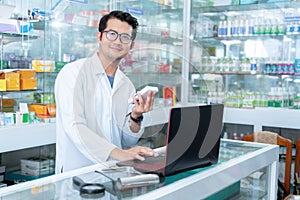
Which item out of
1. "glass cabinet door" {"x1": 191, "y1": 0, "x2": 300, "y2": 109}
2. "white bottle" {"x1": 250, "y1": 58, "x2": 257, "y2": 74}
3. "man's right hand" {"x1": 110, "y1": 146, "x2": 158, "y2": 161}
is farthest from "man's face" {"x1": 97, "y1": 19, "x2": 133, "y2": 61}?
"white bottle" {"x1": 250, "y1": 58, "x2": 257, "y2": 74}

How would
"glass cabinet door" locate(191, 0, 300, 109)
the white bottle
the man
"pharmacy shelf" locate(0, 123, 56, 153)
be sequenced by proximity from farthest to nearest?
the white bottle, "glass cabinet door" locate(191, 0, 300, 109), "pharmacy shelf" locate(0, 123, 56, 153), the man

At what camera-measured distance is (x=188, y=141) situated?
4.40 feet

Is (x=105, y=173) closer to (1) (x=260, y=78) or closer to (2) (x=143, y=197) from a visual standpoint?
(2) (x=143, y=197)

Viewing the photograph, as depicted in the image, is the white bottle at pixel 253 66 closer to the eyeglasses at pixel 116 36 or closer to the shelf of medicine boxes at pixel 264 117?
the shelf of medicine boxes at pixel 264 117

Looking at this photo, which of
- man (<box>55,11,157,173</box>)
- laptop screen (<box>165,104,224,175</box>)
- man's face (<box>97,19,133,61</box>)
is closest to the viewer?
laptop screen (<box>165,104,224,175</box>)

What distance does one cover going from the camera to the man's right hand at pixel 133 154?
1.47 m

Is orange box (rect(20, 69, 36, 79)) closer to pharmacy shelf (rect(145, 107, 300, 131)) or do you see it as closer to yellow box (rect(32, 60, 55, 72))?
yellow box (rect(32, 60, 55, 72))

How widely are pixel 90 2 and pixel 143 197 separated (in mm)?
3315

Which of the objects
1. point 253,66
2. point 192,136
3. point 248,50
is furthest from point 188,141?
point 248,50

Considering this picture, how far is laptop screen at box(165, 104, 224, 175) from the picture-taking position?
50.7 inches

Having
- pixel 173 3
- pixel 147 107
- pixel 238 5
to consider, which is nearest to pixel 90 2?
pixel 173 3

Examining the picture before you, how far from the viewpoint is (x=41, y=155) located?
3.76 metres

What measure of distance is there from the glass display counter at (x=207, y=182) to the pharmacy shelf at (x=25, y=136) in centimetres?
180

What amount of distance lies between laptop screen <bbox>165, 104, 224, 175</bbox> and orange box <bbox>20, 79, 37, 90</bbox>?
2276 millimetres
